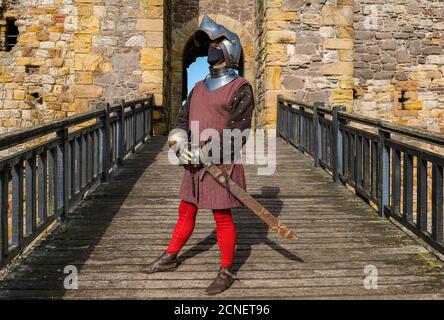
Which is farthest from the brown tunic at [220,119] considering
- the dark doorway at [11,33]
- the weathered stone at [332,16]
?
the dark doorway at [11,33]

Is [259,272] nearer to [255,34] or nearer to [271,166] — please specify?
[271,166]

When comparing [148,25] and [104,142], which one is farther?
[148,25]

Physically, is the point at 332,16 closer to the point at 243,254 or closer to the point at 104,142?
the point at 104,142

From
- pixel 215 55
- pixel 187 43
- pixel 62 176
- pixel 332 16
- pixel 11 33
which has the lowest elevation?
pixel 62 176

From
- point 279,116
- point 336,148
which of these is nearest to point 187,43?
point 279,116

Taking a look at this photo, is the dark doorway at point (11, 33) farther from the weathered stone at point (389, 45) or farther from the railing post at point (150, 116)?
the weathered stone at point (389, 45)

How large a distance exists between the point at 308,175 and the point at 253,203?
3370 millimetres

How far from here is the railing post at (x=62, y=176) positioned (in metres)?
4.40

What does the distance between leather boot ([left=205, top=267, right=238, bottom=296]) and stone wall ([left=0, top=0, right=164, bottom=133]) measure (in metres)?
6.87

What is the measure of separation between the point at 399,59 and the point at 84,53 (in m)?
6.61

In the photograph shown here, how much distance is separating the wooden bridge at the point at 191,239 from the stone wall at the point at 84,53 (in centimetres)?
341

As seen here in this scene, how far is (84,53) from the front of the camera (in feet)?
31.8

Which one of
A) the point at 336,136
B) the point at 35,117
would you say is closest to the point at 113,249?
the point at 336,136

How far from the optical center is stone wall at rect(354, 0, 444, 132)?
11.2m
